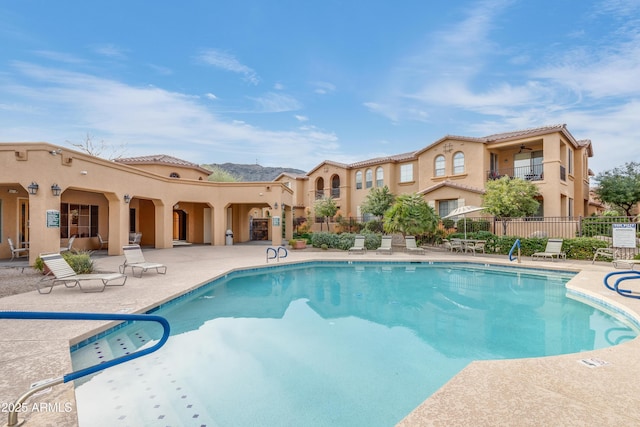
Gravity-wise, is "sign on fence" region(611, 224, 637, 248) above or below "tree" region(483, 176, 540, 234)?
below

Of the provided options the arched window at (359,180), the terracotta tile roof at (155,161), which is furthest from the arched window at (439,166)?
the terracotta tile roof at (155,161)

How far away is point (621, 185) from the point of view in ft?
75.3

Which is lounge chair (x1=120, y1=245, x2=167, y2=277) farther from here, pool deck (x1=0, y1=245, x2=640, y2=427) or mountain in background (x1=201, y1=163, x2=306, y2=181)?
mountain in background (x1=201, y1=163, x2=306, y2=181)

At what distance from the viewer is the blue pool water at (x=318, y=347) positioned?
3.87 metres

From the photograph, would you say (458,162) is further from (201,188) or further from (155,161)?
(155,161)

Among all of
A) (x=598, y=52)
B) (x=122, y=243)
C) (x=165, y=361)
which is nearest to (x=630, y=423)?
(x=165, y=361)

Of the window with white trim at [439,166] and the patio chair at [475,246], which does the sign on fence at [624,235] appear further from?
the window with white trim at [439,166]

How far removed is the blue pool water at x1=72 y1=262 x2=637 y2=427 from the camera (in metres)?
3.87

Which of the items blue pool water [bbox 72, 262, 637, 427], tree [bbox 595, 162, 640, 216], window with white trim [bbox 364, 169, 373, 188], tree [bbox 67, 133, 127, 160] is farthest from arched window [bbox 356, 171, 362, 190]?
tree [bbox 67, 133, 127, 160]

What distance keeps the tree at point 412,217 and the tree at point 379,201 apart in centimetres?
683

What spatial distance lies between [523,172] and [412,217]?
34.2 ft

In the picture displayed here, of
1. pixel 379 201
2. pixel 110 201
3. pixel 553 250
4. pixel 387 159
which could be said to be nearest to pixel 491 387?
pixel 553 250

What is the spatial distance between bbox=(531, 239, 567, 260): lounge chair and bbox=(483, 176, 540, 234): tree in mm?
3057

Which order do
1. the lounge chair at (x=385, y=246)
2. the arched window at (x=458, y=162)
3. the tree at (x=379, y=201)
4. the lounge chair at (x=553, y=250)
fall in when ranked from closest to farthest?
the lounge chair at (x=553, y=250) → the lounge chair at (x=385, y=246) → the arched window at (x=458, y=162) → the tree at (x=379, y=201)
